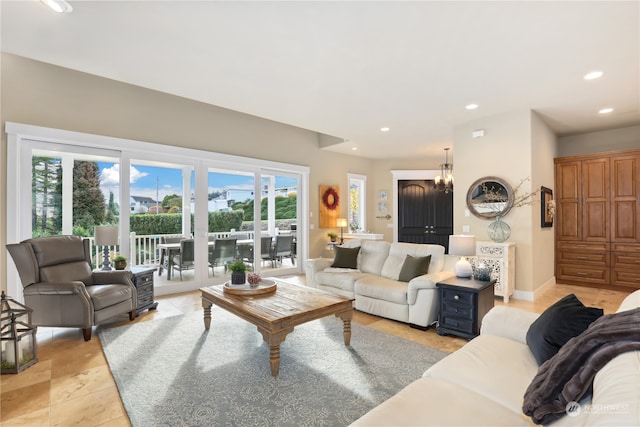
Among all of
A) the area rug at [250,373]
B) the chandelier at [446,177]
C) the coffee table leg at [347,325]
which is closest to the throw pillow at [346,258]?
the area rug at [250,373]

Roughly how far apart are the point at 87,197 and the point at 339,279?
3.60m

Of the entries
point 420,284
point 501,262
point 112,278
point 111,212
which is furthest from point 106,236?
point 501,262

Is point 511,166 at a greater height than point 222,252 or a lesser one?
greater

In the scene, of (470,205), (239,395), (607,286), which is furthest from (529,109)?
(239,395)

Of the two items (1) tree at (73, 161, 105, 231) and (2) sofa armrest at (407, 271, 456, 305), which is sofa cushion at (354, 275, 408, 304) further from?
(1) tree at (73, 161, 105, 231)

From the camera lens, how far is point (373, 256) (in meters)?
4.41

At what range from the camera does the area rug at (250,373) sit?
1.92 meters

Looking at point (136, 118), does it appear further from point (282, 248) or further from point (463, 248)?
point (463, 248)

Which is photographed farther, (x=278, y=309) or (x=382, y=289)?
(x=382, y=289)

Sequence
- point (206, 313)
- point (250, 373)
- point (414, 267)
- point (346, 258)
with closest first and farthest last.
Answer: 1. point (250, 373)
2. point (206, 313)
3. point (414, 267)
4. point (346, 258)

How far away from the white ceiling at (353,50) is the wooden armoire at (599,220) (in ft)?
4.33

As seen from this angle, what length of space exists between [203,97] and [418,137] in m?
4.06

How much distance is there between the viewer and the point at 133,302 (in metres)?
3.58

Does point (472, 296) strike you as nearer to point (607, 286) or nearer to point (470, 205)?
point (470, 205)
